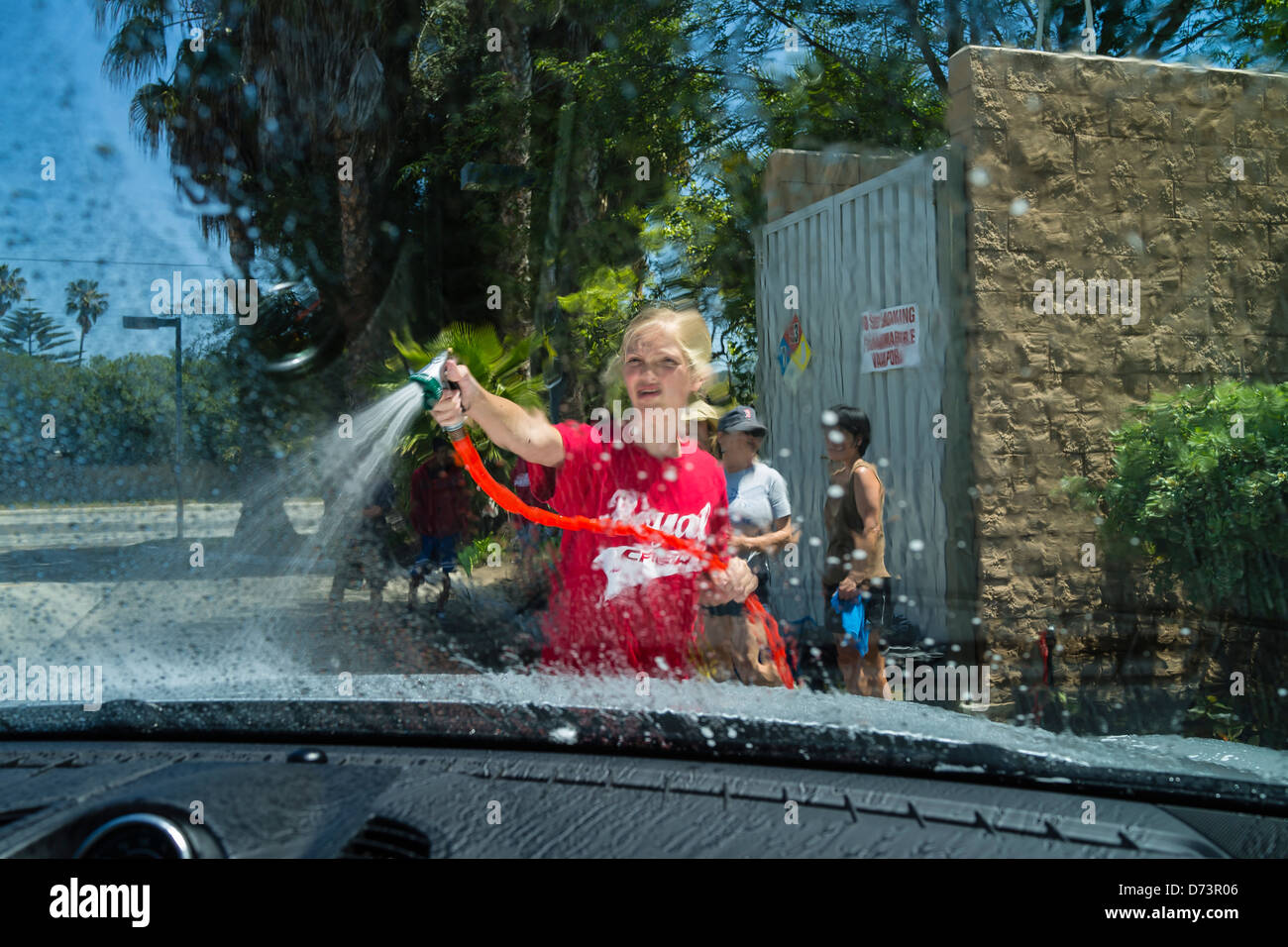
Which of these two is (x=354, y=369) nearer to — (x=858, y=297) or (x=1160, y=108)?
(x=858, y=297)

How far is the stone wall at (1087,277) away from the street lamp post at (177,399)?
4.57 metres

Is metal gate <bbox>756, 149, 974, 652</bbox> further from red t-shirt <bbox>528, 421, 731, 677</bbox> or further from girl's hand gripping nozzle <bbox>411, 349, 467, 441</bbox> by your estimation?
girl's hand gripping nozzle <bbox>411, 349, 467, 441</bbox>

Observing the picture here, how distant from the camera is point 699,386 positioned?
2.48 m

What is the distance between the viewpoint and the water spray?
6.26ft

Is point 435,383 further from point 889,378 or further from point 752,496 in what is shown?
point 889,378

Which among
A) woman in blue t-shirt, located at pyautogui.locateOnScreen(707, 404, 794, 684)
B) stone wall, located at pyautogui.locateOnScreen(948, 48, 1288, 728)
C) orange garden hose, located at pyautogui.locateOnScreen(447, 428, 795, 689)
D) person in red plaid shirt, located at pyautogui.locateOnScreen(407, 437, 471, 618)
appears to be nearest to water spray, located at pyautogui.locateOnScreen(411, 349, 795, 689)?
orange garden hose, located at pyautogui.locateOnScreen(447, 428, 795, 689)

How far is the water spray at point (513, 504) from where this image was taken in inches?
75.2

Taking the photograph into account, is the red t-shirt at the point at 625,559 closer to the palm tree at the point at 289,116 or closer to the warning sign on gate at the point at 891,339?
the warning sign on gate at the point at 891,339

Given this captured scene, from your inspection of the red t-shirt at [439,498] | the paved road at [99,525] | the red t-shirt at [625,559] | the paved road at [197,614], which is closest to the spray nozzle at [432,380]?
the red t-shirt at [625,559]

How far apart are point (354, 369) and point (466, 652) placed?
7.27 metres

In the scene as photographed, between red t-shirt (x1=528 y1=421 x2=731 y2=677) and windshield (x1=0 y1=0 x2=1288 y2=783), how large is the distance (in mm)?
11
